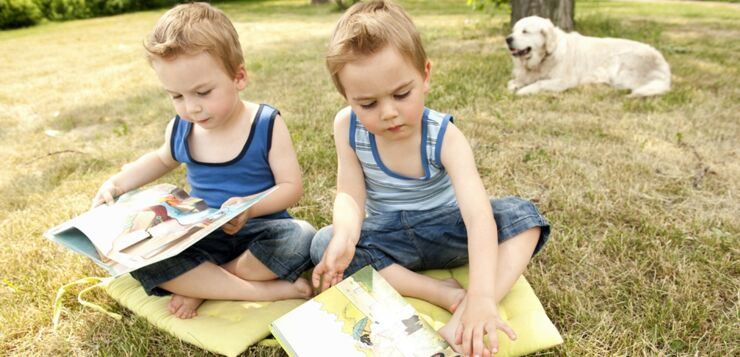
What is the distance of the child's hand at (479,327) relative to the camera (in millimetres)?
1349

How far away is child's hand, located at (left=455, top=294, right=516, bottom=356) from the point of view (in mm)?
1349

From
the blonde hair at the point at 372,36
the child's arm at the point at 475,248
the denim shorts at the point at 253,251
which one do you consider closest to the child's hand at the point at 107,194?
the denim shorts at the point at 253,251

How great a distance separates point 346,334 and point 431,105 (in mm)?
2662

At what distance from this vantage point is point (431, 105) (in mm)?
3896

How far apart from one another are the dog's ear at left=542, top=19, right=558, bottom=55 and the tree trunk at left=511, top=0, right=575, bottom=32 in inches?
67.8

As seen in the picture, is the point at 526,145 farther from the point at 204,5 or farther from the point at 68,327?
the point at 68,327

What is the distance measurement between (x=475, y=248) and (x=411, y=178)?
40 centimetres

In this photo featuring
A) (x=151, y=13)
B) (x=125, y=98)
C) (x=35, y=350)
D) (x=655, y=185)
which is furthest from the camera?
(x=151, y=13)

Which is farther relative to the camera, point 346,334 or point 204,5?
point 204,5

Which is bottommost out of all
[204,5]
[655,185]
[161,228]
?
[655,185]

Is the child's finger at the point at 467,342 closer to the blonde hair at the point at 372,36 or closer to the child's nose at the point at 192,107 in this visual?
the blonde hair at the point at 372,36

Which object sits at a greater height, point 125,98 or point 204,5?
point 204,5

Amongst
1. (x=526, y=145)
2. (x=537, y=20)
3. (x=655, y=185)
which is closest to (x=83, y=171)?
(x=526, y=145)

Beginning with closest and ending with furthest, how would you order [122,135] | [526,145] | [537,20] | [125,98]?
[526,145], [122,135], [537,20], [125,98]
